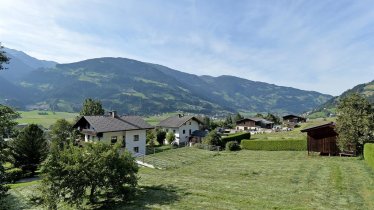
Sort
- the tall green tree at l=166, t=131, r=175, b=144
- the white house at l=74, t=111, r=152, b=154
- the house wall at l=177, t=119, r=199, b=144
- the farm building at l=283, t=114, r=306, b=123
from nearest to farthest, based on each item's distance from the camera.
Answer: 1. the white house at l=74, t=111, r=152, b=154
2. the tall green tree at l=166, t=131, r=175, b=144
3. the house wall at l=177, t=119, r=199, b=144
4. the farm building at l=283, t=114, r=306, b=123

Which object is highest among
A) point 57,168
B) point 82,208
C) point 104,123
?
point 104,123

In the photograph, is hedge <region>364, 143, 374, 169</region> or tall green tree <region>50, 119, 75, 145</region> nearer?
hedge <region>364, 143, 374, 169</region>

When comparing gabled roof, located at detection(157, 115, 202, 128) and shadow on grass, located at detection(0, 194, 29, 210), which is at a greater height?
gabled roof, located at detection(157, 115, 202, 128)

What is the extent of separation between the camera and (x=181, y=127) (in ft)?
254

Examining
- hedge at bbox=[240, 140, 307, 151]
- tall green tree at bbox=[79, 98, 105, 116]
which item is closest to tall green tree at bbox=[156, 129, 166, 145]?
tall green tree at bbox=[79, 98, 105, 116]

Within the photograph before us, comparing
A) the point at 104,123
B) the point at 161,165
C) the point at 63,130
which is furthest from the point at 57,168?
the point at 63,130

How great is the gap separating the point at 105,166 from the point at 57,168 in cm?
375

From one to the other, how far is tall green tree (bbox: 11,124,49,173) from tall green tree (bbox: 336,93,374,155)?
45378 mm

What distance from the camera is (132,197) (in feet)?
85.2

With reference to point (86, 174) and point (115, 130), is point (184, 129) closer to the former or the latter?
point (115, 130)

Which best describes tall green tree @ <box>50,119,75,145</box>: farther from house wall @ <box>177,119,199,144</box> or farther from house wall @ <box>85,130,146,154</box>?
house wall @ <box>177,119,199,144</box>

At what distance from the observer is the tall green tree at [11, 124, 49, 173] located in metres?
46.3

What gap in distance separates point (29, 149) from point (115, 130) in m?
13.9

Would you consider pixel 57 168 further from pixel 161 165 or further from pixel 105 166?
pixel 161 165
